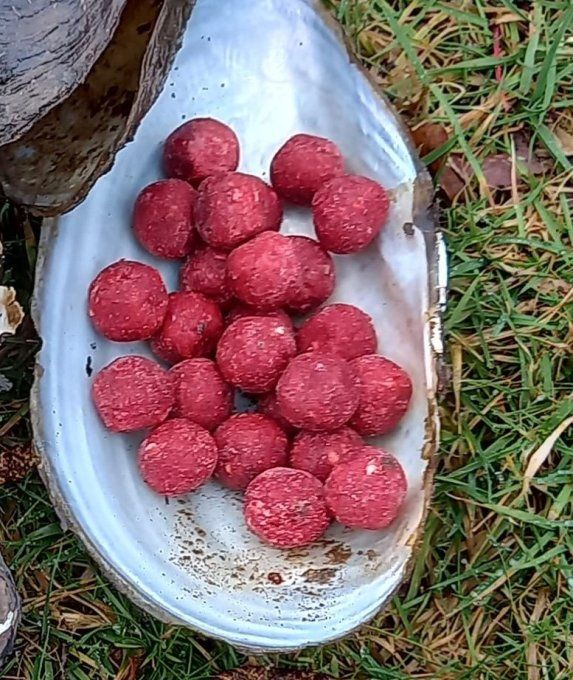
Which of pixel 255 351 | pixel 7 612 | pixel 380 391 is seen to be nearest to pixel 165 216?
pixel 255 351

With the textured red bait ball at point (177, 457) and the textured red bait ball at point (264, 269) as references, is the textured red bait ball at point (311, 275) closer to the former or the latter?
the textured red bait ball at point (264, 269)

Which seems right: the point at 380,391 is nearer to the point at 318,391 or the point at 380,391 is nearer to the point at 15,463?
the point at 318,391

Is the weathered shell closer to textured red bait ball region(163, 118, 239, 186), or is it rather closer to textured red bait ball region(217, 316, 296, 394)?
textured red bait ball region(163, 118, 239, 186)

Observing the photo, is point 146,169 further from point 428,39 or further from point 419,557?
point 419,557

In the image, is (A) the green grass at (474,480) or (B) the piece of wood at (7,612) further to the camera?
(A) the green grass at (474,480)

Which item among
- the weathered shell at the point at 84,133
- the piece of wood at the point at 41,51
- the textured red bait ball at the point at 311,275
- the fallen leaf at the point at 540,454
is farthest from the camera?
the fallen leaf at the point at 540,454

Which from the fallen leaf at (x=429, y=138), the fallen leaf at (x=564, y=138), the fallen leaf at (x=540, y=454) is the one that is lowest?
the fallen leaf at (x=540, y=454)

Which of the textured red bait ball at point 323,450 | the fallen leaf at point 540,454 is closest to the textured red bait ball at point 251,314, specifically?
the textured red bait ball at point 323,450
